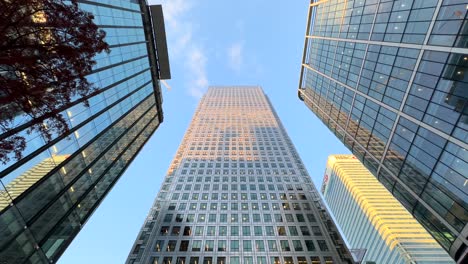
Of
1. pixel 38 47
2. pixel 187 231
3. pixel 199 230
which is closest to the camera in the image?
pixel 38 47

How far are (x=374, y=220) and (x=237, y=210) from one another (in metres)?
61.8

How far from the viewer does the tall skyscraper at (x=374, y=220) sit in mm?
73000

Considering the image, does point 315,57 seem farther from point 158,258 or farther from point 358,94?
point 158,258

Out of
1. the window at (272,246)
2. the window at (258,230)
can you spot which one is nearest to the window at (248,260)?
the window at (272,246)

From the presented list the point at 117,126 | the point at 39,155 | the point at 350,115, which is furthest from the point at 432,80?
the point at 117,126

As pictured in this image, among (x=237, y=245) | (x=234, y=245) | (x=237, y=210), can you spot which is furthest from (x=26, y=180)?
(x=237, y=210)

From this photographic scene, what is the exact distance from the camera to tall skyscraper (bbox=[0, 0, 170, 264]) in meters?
21.5

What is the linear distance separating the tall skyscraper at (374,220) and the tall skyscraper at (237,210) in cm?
3963

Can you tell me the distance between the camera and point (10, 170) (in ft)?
66.5

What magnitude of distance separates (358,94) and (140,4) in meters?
48.1

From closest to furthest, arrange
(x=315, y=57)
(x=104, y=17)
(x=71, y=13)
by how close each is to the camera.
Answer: (x=71, y=13) → (x=104, y=17) → (x=315, y=57)

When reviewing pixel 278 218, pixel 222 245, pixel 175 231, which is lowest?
pixel 278 218

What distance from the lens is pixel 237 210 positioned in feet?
180

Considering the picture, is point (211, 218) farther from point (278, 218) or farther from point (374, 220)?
point (374, 220)
